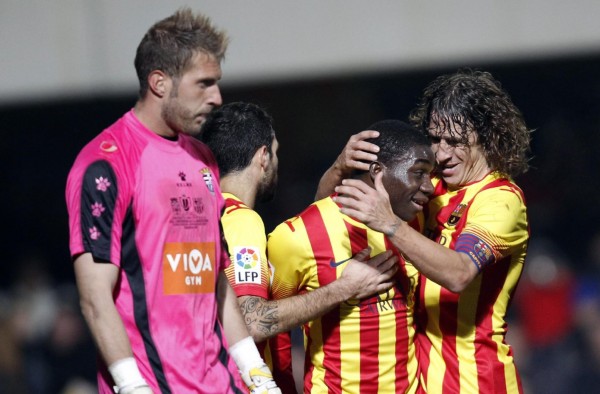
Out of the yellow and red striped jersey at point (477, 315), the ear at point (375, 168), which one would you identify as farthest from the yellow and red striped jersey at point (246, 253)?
the yellow and red striped jersey at point (477, 315)

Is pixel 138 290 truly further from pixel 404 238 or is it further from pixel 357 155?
pixel 357 155

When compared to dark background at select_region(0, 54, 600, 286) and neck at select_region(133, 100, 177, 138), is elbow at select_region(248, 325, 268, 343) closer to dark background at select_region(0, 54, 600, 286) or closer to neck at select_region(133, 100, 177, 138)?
neck at select_region(133, 100, 177, 138)

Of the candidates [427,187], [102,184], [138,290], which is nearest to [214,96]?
[102,184]

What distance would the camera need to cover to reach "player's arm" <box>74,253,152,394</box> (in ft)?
11.2

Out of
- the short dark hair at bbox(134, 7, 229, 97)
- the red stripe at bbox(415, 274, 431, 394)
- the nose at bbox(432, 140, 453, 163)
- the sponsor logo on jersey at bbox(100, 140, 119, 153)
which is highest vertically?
the short dark hair at bbox(134, 7, 229, 97)

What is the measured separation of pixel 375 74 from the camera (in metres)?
10.7

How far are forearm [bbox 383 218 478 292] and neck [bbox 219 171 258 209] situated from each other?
910 mm

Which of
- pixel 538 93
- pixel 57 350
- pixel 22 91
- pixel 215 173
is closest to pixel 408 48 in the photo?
pixel 538 93

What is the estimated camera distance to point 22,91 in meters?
10.8

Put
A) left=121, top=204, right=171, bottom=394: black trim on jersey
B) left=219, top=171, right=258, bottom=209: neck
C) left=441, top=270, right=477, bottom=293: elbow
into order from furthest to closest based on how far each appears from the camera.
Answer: left=219, top=171, right=258, bottom=209: neck → left=441, top=270, right=477, bottom=293: elbow → left=121, top=204, right=171, bottom=394: black trim on jersey

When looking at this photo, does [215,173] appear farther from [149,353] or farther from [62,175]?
[62,175]

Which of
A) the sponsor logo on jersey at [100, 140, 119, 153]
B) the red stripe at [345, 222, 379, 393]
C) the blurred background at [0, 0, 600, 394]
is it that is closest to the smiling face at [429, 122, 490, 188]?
the red stripe at [345, 222, 379, 393]

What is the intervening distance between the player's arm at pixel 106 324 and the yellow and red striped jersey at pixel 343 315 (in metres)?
1.10

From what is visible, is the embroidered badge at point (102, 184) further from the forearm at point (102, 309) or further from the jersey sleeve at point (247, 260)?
the jersey sleeve at point (247, 260)
